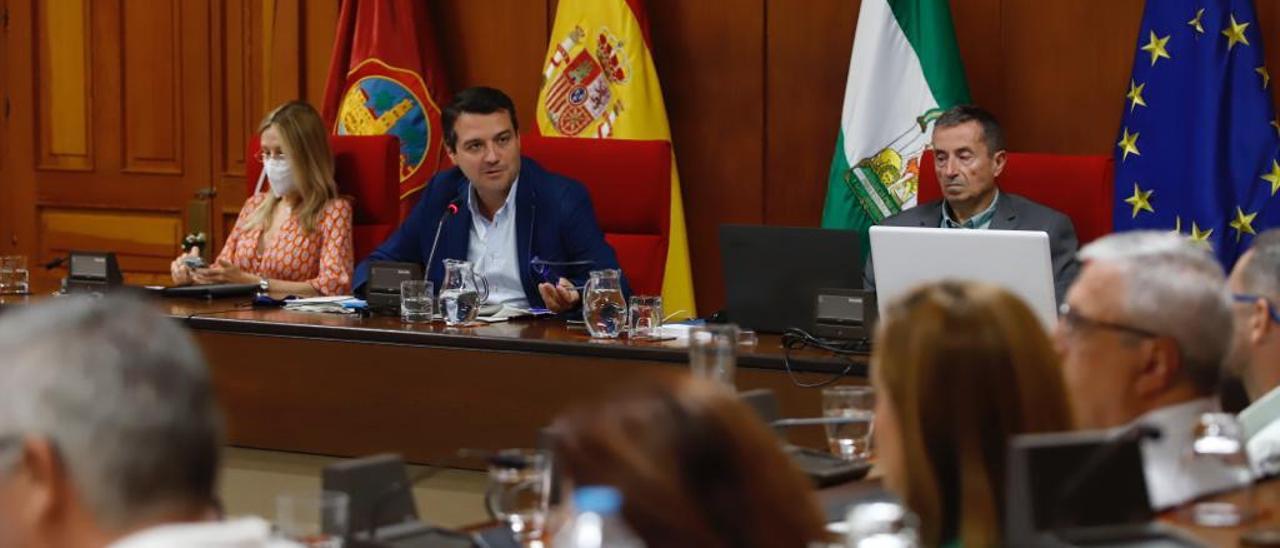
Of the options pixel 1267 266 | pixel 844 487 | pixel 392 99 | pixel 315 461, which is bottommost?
pixel 315 461

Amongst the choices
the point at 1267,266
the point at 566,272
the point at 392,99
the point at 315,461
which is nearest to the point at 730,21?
the point at 392,99

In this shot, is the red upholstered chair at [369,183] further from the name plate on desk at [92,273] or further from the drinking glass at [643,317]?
the drinking glass at [643,317]

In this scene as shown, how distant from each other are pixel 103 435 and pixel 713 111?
16.4 ft

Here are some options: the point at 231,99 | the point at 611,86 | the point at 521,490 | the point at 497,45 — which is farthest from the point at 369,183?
the point at 521,490

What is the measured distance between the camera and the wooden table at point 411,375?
401 cm

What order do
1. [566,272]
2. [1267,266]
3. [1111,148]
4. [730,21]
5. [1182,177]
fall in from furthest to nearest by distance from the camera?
[730,21] → [1111,148] → [1182,177] → [566,272] → [1267,266]

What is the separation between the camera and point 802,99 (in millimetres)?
6160

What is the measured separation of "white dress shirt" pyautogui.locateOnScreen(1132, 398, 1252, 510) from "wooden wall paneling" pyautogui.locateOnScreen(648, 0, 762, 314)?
3.99 metres

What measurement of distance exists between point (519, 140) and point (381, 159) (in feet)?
1.99

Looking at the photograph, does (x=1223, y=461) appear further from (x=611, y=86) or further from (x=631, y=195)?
(x=611, y=86)

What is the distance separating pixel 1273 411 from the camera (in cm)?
274

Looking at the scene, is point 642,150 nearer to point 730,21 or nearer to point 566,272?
point 566,272

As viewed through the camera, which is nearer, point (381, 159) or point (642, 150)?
point (642, 150)

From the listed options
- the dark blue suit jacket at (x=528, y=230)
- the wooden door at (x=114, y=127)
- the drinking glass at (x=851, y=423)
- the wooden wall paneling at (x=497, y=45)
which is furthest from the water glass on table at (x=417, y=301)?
the wooden door at (x=114, y=127)
